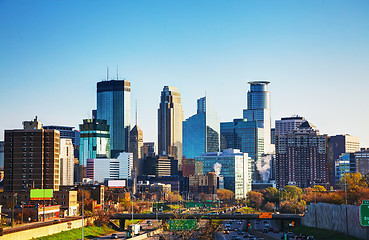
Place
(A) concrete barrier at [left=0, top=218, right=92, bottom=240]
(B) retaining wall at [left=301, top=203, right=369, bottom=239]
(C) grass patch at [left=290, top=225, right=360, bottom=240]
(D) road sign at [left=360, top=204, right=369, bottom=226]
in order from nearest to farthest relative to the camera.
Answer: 1. (D) road sign at [left=360, top=204, right=369, bottom=226]
2. (A) concrete barrier at [left=0, top=218, right=92, bottom=240]
3. (B) retaining wall at [left=301, top=203, right=369, bottom=239]
4. (C) grass patch at [left=290, top=225, right=360, bottom=240]

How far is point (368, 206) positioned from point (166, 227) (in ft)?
298

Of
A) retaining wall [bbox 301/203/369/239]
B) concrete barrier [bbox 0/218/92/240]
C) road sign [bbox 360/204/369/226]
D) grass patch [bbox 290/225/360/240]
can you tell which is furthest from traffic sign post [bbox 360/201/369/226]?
concrete barrier [bbox 0/218/92/240]

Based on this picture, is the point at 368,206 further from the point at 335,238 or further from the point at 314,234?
the point at 314,234

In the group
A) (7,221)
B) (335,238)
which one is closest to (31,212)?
(7,221)

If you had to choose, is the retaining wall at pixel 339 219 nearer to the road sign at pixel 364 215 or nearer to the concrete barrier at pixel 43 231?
the road sign at pixel 364 215

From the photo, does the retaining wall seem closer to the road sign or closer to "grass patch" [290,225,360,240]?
Answer: "grass patch" [290,225,360,240]

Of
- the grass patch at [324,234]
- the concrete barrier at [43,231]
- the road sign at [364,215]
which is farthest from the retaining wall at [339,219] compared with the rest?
the concrete barrier at [43,231]

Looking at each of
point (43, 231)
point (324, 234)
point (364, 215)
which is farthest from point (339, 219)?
point (364, 215)

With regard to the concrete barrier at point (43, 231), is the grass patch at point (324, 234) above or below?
below

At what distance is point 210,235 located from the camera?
170 metres

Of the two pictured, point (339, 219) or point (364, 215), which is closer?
point (364, 215)

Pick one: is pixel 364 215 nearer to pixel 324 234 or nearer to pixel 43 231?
pixel 324 234

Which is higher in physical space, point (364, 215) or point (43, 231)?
point (364, 215)

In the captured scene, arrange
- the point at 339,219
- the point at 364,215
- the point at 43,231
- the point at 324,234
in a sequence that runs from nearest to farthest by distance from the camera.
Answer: the point at 364,215
the point at 43,231
the point at 339,219
the point at 324,234
